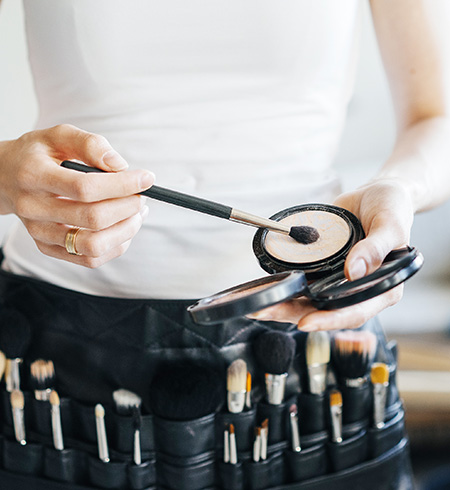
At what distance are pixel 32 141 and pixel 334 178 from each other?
1.13 ft

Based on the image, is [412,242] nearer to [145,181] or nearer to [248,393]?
[248,393]

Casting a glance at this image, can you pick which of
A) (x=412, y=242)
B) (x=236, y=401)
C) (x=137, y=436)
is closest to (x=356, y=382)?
(x=236, y=401)

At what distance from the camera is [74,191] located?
451mm

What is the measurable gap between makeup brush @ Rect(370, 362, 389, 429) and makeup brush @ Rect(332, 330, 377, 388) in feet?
0.05

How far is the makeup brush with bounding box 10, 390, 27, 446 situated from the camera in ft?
2.04

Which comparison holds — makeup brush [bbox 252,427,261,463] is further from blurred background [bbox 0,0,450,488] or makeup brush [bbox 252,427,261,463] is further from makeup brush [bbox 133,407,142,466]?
blurred background [bbox 0,0,450,488]

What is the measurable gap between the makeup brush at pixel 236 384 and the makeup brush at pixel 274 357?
0.07 ft

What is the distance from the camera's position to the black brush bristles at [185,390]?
0.57 meters

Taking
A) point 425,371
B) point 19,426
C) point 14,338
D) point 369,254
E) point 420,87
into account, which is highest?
point 420,87

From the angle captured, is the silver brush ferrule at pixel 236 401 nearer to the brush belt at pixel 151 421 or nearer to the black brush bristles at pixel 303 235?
the brush belt at pixel 151 421

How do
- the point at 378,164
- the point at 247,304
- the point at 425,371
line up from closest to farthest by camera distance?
the point at 247,304, the point at 425,371, the point at 378,164

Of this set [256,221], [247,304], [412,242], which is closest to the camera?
[247,304]

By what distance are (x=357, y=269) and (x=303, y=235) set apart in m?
0.12

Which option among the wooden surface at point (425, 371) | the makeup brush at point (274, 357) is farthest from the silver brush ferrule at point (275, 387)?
the wooden surface at point (425, 371)
